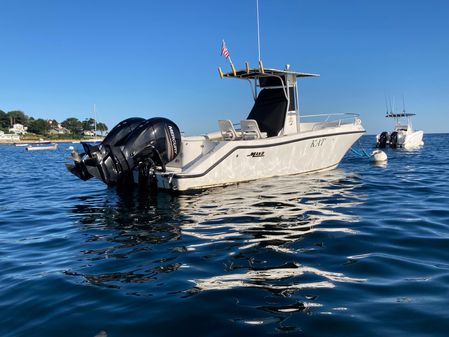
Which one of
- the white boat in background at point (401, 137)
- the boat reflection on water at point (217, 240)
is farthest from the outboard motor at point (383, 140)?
the boat reflection on water at point (217, 240)

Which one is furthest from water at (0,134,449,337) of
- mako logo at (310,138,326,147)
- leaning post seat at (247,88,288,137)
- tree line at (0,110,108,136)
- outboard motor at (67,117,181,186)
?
tree line at (0,110,108,136)

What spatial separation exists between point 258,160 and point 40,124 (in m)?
140

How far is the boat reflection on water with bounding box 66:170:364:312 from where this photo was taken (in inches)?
163

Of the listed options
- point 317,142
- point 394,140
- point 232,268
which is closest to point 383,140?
point 394,140

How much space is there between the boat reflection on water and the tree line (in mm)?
128037

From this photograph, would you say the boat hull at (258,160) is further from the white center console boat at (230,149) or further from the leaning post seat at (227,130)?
the leaning post seat at (227,130)

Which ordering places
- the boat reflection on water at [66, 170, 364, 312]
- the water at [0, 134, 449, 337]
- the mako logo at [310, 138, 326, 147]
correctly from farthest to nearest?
the mako logo at [310, 138, 326, 147] → the boat reflection on water at [66, 170, 364, 312] → the water at [0, 134, 449, 337]

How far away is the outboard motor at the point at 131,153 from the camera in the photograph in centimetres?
1014

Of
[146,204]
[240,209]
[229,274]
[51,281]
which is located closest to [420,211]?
[240,209]

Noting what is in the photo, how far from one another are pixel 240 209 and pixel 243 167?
11.6 ft

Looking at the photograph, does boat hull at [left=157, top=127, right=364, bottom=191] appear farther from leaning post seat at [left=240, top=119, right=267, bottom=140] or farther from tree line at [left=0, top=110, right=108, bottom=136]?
tree line at [left=0, top=110, right=108, bottom=136]

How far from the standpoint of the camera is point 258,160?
1159cm

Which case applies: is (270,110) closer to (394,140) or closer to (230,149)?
(230,149)

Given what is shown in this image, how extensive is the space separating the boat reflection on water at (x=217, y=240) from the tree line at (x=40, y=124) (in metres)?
128
